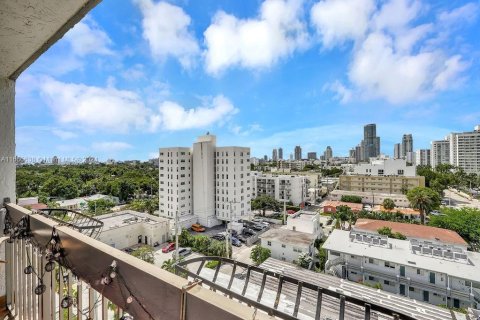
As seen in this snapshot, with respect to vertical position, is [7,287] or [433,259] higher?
[7,287]

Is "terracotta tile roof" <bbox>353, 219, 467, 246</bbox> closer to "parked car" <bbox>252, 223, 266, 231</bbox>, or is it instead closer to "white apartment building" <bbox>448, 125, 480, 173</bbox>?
"parked car" <bbox>252, 223, 266, 231</bbox>

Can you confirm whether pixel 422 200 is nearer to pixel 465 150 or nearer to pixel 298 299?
pixel 298 299

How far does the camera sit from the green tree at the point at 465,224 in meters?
11.4

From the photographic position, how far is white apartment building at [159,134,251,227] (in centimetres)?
1427

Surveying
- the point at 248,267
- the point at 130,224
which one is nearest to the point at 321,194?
the point at 130,224

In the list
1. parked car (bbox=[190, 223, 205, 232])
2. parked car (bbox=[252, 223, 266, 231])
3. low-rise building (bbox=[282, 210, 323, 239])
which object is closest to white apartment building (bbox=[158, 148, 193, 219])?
parked car (bbox=[190, 223, 205, 232])

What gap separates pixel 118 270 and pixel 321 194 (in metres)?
26.7

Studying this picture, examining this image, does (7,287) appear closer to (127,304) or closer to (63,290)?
(63,290)

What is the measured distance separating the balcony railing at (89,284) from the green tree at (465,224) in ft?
49.9

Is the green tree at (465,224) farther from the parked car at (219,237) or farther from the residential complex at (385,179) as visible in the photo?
the parked car at (219,237)

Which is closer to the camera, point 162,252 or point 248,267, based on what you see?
point 248,267

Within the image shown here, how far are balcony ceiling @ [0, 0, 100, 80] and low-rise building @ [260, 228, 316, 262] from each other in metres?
9.23

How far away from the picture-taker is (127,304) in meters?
0.59

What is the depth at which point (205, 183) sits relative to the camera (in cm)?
1435
